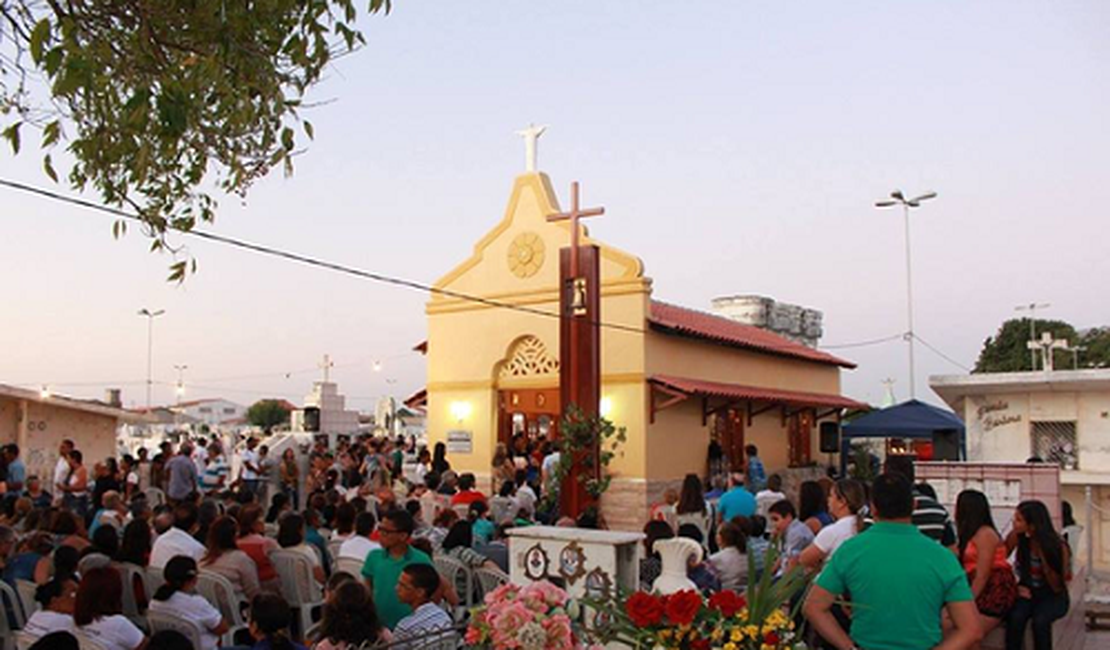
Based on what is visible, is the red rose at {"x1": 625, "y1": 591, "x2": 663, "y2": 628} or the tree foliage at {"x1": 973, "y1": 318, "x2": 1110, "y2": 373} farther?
the tree foliage at {"x1": 973, "y1": 318, "x2": 1110, "y2": 373}

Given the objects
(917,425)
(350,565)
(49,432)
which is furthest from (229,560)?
(917,425)

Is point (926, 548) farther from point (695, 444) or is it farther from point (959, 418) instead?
point (959, 418)

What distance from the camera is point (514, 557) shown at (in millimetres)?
6152

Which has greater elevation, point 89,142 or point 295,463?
point 89,142

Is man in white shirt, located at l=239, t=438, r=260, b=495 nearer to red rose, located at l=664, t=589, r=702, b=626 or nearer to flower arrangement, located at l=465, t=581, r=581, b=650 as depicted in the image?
flower arrangement, located at l=465, t=581, r=581, b=650

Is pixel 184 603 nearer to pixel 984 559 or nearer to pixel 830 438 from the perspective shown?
pixel 984 559

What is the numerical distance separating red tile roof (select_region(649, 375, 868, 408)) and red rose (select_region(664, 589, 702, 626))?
13681mm

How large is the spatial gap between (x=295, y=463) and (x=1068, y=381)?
40.3 feet

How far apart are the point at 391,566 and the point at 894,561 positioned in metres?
3.25

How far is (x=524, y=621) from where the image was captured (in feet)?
11.3

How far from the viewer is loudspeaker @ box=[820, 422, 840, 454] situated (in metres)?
23.5

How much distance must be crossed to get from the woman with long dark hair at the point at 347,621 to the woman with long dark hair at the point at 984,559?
11.9ft

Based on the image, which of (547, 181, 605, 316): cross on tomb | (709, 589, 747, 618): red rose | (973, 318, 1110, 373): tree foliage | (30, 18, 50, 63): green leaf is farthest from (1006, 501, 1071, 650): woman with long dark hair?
(973, 318, 1110, 373): tree foliage

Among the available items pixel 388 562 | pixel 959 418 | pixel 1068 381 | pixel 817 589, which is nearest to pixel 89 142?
pixel 388 562
